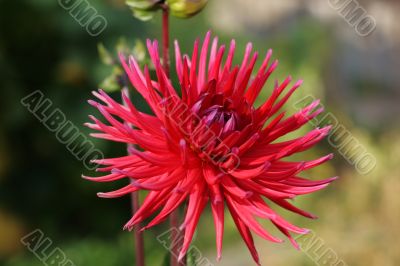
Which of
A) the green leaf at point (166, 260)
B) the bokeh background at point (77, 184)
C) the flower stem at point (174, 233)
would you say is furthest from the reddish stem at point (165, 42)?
the bokeh background at point (77, 184)

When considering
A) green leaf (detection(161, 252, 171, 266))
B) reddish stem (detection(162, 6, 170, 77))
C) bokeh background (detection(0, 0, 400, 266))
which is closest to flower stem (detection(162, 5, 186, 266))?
reddish stem (detection(162, 6, 170, 77))

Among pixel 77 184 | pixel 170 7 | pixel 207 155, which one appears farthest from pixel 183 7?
pixel 77 184

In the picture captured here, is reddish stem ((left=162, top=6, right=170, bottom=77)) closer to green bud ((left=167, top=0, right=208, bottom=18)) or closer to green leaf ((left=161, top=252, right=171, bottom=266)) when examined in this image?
green bud ((left=167, top=0, right=208, bottom=18))

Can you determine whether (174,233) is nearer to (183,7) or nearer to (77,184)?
(183,7)

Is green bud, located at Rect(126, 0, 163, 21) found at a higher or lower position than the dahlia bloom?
higher

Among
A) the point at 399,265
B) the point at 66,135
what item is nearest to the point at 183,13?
the point at 66,135

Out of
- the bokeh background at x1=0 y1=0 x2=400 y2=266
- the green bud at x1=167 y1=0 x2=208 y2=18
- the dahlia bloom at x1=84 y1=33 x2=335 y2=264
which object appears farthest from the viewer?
the bokeh background at x1=0 y1=0 x2=400 y2=266
